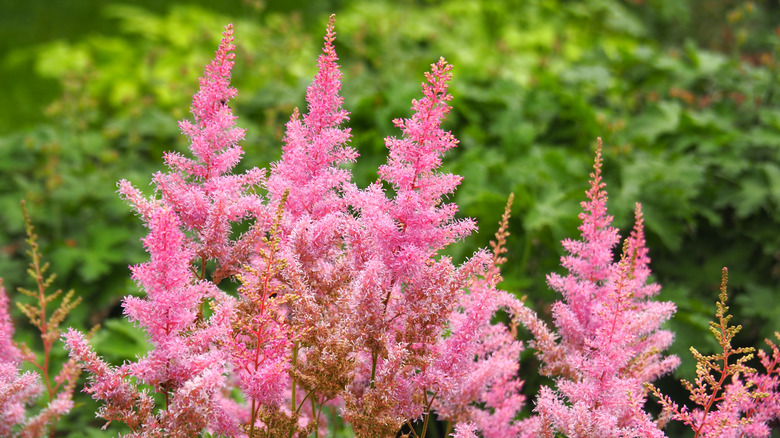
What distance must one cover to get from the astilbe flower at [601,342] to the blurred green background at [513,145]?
139 cm

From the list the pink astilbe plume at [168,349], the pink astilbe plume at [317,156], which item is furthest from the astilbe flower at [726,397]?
the pink astilbe plume at [168,349]

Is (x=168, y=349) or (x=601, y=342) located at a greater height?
(x=168, y=349)

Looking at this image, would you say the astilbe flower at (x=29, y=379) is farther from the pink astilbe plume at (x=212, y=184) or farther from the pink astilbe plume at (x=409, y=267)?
the pink astilbe plume at (x=409, y=267)

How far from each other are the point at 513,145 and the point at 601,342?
3.14m

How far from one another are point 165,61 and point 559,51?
4.06m

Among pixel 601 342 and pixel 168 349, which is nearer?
pixel 168 349

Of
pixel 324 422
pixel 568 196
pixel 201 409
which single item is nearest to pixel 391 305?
pixel 201 409

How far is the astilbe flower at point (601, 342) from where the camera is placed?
1.66m

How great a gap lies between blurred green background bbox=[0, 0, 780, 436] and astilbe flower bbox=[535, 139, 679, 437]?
139 cm

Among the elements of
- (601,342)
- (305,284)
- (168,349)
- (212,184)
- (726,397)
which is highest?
(212,184)

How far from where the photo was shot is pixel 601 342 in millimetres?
1676

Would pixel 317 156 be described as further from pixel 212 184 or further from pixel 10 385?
pixel 10 385

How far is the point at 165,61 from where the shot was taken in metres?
7.33

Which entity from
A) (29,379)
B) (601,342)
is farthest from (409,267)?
(29,379)
